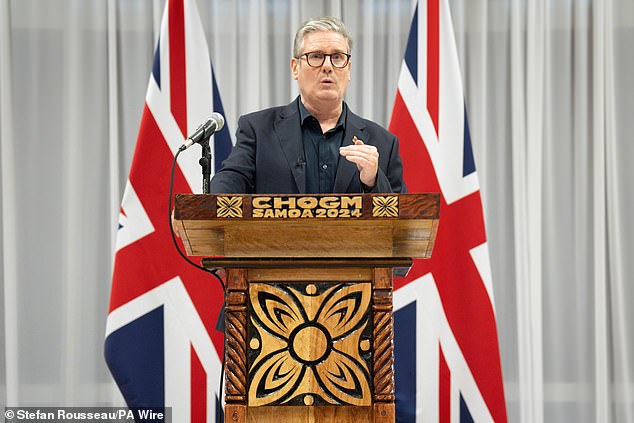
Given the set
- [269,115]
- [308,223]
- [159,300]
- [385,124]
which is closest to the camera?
[308,223]

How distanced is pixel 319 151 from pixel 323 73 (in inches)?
8.2

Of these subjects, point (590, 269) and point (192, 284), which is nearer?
point (192, 284)

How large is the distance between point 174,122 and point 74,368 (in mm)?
1209

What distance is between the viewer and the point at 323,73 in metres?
→ 2.02

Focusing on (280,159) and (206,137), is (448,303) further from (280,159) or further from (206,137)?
(206,137)

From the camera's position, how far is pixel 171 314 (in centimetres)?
306

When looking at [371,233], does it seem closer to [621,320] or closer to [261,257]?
[261,257]

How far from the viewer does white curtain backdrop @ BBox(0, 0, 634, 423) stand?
137 inches

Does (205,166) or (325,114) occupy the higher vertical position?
(325,114)

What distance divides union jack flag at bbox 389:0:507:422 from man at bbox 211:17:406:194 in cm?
108

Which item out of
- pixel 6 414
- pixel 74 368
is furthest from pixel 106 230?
pixel 6 414

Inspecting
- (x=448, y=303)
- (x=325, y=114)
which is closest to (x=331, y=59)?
(x=325, y=114)

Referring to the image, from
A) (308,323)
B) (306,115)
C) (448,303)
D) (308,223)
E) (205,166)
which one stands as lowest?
(448,303)

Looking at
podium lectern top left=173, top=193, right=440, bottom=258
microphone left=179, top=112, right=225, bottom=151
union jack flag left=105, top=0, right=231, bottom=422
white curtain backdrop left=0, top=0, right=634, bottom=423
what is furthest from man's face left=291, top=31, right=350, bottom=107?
white curtain backdrop left=0, top=0, right=634, bottom=423
